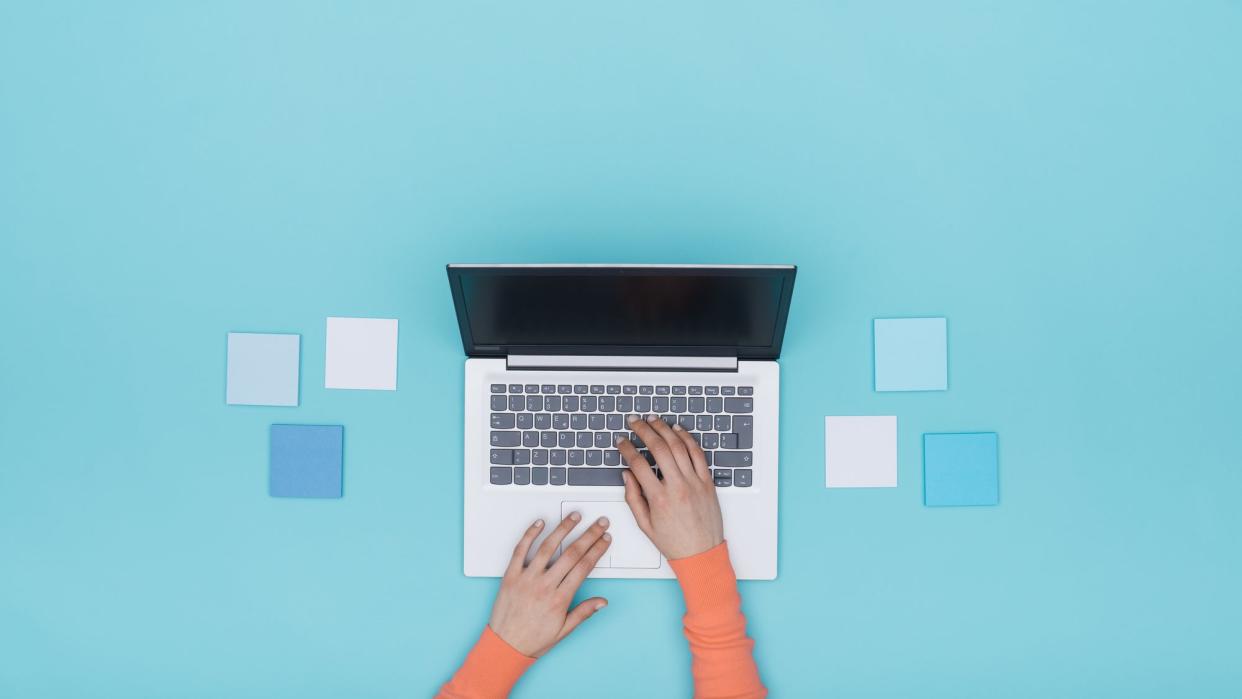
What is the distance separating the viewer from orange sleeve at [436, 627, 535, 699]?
0.87 meters

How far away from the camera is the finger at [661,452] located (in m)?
0.84

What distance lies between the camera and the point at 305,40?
0.91 metres

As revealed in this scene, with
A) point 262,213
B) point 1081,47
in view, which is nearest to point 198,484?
point 262,213

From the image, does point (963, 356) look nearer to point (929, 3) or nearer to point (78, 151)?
point (929, 3)

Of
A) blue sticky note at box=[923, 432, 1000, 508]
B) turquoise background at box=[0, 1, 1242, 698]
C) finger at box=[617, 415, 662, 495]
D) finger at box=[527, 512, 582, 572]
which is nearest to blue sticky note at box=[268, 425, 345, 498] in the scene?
turquoise background at box=[0, 1, 1242, 698]

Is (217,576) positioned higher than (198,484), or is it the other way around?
(198,484)

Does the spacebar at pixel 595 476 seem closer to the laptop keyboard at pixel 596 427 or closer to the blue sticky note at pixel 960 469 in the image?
the laptop keyboard at pixel 596 427

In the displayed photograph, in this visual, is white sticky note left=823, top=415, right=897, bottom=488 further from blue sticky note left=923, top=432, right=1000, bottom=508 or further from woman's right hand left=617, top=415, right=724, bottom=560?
woman's right hand left=617, top=415, right=724, bottom=560

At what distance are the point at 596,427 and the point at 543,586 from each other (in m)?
0.22

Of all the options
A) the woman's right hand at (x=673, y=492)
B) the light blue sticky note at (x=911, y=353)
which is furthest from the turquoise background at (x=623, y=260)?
the woman's right hand at (x=673, y=492)

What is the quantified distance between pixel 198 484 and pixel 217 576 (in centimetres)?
13

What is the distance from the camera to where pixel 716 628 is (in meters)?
0.85

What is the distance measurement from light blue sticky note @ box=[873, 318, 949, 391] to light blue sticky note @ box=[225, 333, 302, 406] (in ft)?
2.70

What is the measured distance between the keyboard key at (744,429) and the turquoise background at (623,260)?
0.08m
